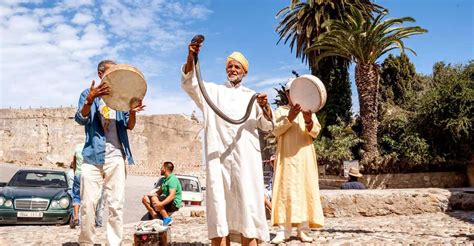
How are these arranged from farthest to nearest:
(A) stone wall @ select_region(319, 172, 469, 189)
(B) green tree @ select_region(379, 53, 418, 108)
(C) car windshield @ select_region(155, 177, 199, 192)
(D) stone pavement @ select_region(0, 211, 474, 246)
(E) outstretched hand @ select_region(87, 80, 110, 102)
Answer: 1. (B) green tree @ select_region(379, 53, 418, 108)
2. (A) stone wall @ select_region(319, 172, 469, 189)
3. (C) car windshield @ select_region(155, 177, 199, 192)
4. (D) stone pavement @ select_region(0, 211, 474, 246)
5. (E) outstretched hand @ select_region(87, 80, 110, 102)

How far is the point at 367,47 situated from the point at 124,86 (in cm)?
1758

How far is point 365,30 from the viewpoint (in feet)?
65.2

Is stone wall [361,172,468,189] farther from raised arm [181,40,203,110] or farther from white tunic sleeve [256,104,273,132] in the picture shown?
raised arm [181,40,203,110]

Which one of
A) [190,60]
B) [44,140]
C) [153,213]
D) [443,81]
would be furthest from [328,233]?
[44,140]

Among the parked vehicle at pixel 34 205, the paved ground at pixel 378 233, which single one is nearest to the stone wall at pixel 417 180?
the paved ground at pixel 378 233

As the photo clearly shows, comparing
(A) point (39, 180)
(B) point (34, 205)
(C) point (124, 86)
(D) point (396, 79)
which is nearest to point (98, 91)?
(C) point (124, 86)

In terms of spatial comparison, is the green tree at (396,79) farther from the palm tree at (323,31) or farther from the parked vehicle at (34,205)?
the parked vehicle at (34,205)

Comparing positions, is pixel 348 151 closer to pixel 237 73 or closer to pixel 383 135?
pixel 383 135

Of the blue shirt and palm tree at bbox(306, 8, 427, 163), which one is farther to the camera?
palm tree at bbox(306, 8, 427, 163)

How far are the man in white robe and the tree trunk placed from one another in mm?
17904

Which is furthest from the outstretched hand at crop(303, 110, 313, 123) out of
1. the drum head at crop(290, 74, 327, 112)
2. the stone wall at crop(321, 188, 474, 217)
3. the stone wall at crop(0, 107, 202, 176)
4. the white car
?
the stone wall at crop(0, 107, 202, 176)

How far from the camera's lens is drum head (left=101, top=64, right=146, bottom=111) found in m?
4.04

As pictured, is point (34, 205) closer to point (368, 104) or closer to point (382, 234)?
point (382, 234)

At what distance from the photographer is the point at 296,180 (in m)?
4.93
